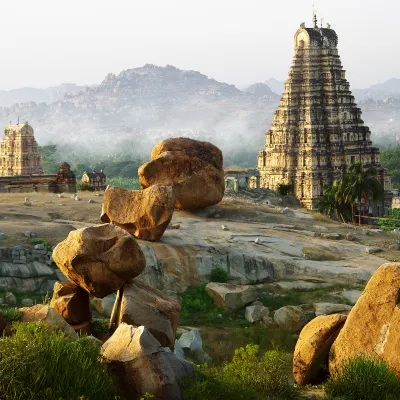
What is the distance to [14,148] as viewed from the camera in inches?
3708

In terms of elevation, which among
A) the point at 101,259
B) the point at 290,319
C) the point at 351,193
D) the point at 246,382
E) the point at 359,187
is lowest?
the point at 290,319

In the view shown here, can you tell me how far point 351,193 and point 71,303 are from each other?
32.2 m

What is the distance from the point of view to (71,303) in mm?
17797

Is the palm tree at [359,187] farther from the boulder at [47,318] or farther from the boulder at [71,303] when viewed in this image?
the boulder at [47,318]

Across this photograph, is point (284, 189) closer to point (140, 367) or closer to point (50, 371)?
point (140, 367)

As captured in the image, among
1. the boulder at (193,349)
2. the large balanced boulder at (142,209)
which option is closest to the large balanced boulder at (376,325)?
the boulder at (193,349)

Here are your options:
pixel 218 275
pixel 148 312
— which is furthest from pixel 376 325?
pixel 218 275

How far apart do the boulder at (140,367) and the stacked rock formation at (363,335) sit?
3.29m

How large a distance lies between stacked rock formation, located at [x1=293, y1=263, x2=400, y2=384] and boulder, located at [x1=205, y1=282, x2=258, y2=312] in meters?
7.99

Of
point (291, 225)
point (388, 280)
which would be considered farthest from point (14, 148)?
point (388, 280)

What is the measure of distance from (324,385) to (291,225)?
18.8m

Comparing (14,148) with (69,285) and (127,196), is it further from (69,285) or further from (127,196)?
(69,285)

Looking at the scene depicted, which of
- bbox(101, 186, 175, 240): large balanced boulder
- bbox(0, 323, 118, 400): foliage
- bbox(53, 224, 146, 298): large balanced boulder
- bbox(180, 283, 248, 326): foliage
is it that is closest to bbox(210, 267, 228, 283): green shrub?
bbox(180, 283, 248, 326): foliage

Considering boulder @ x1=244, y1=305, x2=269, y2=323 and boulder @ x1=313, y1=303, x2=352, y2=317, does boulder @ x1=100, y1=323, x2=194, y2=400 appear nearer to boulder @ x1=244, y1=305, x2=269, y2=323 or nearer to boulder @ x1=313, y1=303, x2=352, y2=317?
boulder @ x1=244, y1=305, x2=269, y2=323
